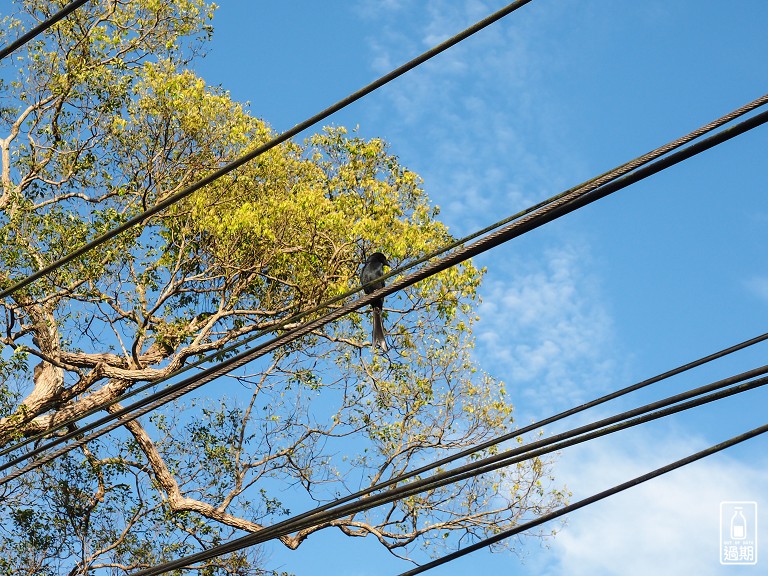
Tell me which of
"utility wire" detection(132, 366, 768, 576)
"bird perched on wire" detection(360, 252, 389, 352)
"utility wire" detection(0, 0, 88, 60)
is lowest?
"utility wire" detection(132, 366, 768, 576)

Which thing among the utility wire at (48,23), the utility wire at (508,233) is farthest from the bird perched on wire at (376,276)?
the utility wire at (48,23)

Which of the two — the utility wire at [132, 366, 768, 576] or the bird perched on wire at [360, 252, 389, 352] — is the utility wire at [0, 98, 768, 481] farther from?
the bird perched on wire at [360, 252, 389, 352]

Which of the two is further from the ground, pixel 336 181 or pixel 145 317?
pixel 336 181

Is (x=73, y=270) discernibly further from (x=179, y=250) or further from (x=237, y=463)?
(x=237, y=463)

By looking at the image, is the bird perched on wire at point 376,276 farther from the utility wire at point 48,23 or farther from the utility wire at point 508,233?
the utility wire at point 48,23

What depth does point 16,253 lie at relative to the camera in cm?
1062

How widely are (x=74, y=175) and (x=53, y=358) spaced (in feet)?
7.39

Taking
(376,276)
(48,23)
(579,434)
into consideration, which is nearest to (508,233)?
(579,434)

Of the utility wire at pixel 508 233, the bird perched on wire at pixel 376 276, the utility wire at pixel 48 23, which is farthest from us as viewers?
the bird perched on wire at pixel 376 276

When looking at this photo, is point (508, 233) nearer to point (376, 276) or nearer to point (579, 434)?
point (579, 434)

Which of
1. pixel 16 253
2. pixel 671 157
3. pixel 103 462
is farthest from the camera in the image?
→ pixel 103 462

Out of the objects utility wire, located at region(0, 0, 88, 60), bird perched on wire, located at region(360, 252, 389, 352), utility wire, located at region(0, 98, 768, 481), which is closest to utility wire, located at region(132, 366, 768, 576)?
utility wire, located at region(0, 98, 768, 481)

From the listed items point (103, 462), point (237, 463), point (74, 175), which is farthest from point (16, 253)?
point (237, 463)

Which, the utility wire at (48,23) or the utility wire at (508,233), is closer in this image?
the utility wire at (508,233)
